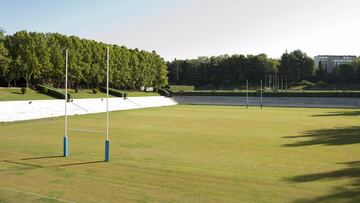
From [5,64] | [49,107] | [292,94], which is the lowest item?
[49,107]

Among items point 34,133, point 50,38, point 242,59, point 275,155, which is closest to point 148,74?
point 50,38

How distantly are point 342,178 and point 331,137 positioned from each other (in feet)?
37.5

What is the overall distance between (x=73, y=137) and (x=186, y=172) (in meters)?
11.9

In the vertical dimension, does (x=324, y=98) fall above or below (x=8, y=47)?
below

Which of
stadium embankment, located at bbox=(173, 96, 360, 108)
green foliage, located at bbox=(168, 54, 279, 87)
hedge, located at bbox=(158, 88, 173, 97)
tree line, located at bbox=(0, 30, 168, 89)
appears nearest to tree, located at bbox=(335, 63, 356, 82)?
green foliage, located at bbox=(168, 54, 279, 87)

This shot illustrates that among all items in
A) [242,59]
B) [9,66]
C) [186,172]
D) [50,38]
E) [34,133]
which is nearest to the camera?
[186,172]

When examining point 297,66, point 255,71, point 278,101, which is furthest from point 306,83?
point 278,101

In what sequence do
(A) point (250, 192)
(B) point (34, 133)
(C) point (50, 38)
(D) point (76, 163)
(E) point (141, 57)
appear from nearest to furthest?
(A) point (250, 192) → (D) point (76, 163) → (B) point (34, 133) → (C) point (50, 38) → (E) point (141, 57)

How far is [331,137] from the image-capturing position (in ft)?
76.7

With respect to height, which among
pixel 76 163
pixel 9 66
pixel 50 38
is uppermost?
pixel 50 38

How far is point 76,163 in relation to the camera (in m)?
15.4

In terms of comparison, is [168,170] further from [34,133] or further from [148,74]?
[148,74]

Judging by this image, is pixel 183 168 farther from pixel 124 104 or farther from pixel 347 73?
pixel 347 73

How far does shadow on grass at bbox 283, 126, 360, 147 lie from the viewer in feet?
68.9
